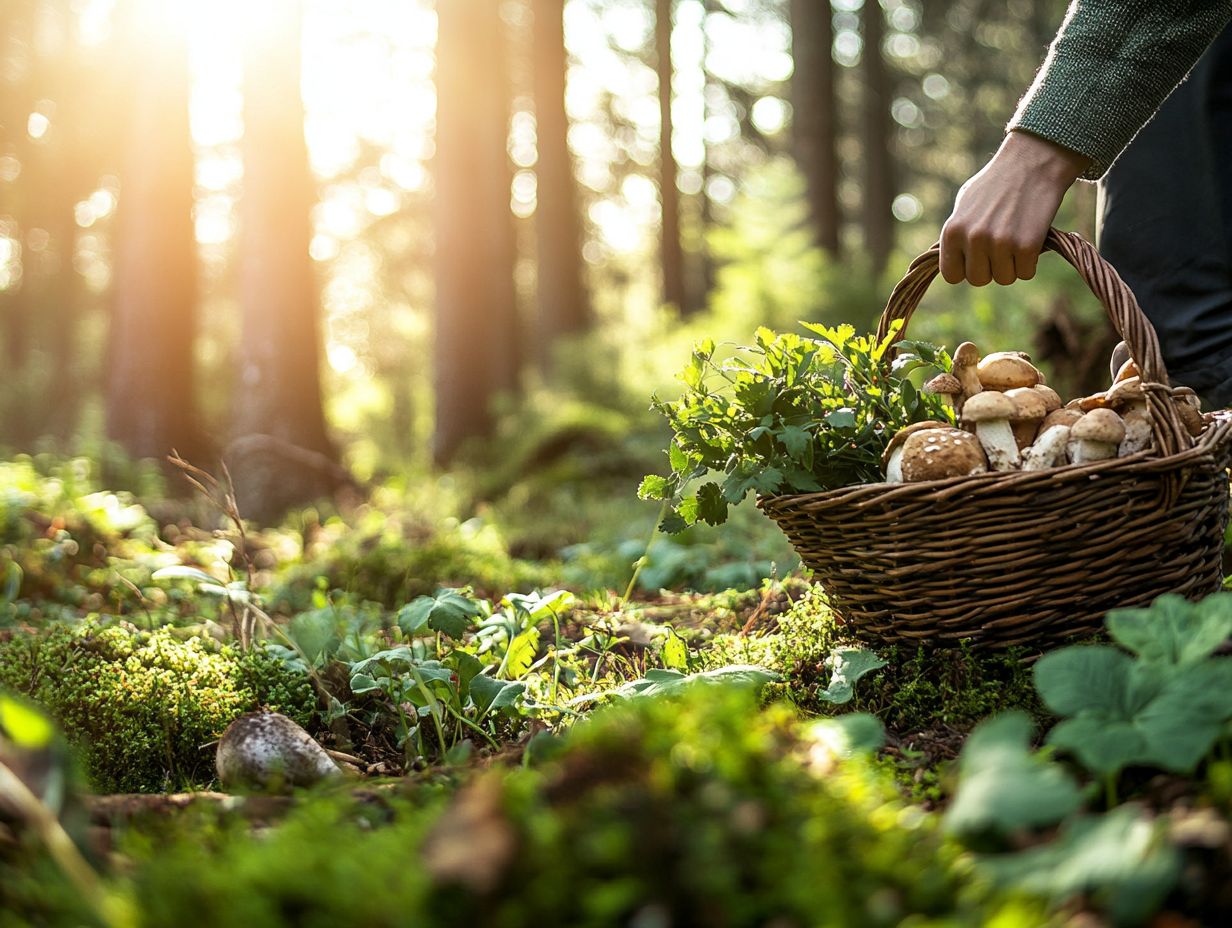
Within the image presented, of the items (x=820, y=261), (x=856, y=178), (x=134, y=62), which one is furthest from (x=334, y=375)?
(x=820, y=261)

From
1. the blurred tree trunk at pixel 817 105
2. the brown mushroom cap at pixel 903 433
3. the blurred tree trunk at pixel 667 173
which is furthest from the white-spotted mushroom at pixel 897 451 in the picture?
the blurred tree trunk at pixel 667 173

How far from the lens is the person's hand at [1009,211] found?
83.5 inches

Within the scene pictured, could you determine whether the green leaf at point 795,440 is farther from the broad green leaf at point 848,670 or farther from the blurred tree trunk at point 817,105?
the blurred tree trunk at point 817,105

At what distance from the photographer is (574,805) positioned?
98cm

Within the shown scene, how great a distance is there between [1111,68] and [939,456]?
3.33ft

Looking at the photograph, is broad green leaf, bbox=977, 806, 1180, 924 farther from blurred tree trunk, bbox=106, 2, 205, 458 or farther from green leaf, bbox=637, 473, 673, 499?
blurred tree trunk, bbox=106, 2, 205, 458

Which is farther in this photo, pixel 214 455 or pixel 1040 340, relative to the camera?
pixel 214 455

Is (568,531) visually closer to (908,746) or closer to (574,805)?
(908,746)

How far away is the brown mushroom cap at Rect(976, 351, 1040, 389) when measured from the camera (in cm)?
231

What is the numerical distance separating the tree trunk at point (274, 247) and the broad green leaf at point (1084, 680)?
7.34 meters

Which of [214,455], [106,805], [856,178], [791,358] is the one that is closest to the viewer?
[106,805]

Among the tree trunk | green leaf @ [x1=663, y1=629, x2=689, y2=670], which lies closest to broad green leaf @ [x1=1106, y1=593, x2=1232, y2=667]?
green leaf @ [x1=663, y1=629, x2=689, y2=670]

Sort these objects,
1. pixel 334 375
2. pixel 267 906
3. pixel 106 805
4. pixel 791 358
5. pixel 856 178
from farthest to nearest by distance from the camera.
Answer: pixel 334 375 < pixel 856 178 < pixel 791 358 < pixel 106 805 < pixel 267 906

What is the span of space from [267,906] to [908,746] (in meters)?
1.35
